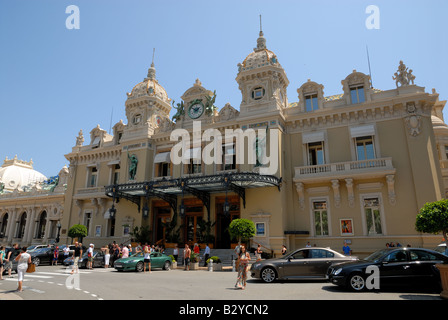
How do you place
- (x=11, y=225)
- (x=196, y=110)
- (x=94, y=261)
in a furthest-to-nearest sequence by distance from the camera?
(x=11, y=225), (x=196, y=110), (x=94, y=261)

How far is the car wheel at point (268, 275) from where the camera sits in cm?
1302

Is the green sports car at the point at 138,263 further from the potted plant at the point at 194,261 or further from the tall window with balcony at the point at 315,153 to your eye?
the tall window with balcony at the point at 315,153

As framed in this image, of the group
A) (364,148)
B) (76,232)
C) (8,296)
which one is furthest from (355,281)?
(76,232)

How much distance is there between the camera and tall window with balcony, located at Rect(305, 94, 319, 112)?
25.2 metres

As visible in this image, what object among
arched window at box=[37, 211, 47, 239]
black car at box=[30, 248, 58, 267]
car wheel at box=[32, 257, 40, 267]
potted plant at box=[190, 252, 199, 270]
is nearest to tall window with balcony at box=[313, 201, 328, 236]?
potted plant at box=[190, 252, 199, 270]

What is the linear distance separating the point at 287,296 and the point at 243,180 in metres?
12.6

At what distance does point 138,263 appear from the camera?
60.2 feet

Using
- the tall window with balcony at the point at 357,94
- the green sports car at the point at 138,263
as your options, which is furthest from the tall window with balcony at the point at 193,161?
the tall window with balcony at the point at 357,94

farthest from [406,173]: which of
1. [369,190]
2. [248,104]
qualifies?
[248,104]

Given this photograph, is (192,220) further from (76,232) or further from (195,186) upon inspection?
(76,232)

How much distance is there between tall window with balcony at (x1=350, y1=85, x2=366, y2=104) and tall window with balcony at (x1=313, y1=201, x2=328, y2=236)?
8.31 m

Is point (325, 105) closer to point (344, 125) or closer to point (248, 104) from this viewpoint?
point (344, 125)

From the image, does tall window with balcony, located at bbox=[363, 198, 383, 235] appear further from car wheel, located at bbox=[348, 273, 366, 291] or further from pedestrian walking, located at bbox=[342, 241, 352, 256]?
car wheel, located at bbox=[348, 273, 366, 291]

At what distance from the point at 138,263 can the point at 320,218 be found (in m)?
13.2
